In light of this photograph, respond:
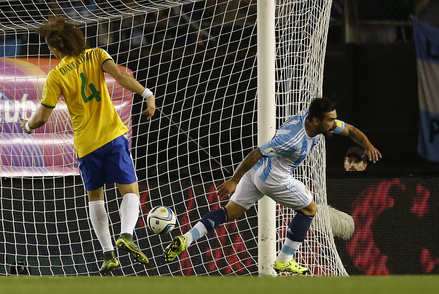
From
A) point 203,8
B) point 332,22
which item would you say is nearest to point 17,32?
point 203,8

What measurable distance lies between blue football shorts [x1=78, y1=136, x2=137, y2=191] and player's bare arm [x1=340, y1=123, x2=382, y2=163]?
1406 mm

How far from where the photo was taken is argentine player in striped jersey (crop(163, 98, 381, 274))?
539cm

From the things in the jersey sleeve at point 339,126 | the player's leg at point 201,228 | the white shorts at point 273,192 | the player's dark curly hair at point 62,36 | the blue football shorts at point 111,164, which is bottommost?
the player's leg at point 201,228

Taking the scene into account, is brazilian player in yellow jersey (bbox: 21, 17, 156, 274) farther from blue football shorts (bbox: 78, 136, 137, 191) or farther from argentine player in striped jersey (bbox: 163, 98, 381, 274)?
argentine player in striped jersey (bbox: 163, 98, 381, 274)

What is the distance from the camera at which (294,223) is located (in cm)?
573

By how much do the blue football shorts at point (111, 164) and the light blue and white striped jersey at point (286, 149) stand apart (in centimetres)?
81

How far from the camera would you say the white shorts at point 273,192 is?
5.63m

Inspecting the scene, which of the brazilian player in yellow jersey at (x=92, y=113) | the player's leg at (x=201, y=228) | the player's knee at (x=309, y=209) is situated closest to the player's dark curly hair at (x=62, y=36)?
the brazilian player in yellow jersey at (x=92, y=113)

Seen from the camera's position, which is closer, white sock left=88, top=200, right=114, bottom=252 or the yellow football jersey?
the yellow football jersey

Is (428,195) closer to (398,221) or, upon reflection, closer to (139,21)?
(398,221)

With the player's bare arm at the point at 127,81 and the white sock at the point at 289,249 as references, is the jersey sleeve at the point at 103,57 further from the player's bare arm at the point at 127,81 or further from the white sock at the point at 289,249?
the white sock at the point at 289,249

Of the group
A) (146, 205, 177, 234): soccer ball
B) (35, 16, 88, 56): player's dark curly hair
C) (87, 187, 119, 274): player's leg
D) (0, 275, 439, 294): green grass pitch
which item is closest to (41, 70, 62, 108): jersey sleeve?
(35, 16, 88, 56): player's dark curly hair

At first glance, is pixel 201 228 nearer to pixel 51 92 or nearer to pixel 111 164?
pixel 111 164

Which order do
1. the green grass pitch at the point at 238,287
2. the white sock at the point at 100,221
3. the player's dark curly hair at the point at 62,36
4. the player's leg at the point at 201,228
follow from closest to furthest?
the green grass pitch at the point at 238,287 < the player's dark curly hair at the point at 62,36 < the white sock at the point at 100,221 < the player's leg at the point at 201,228
